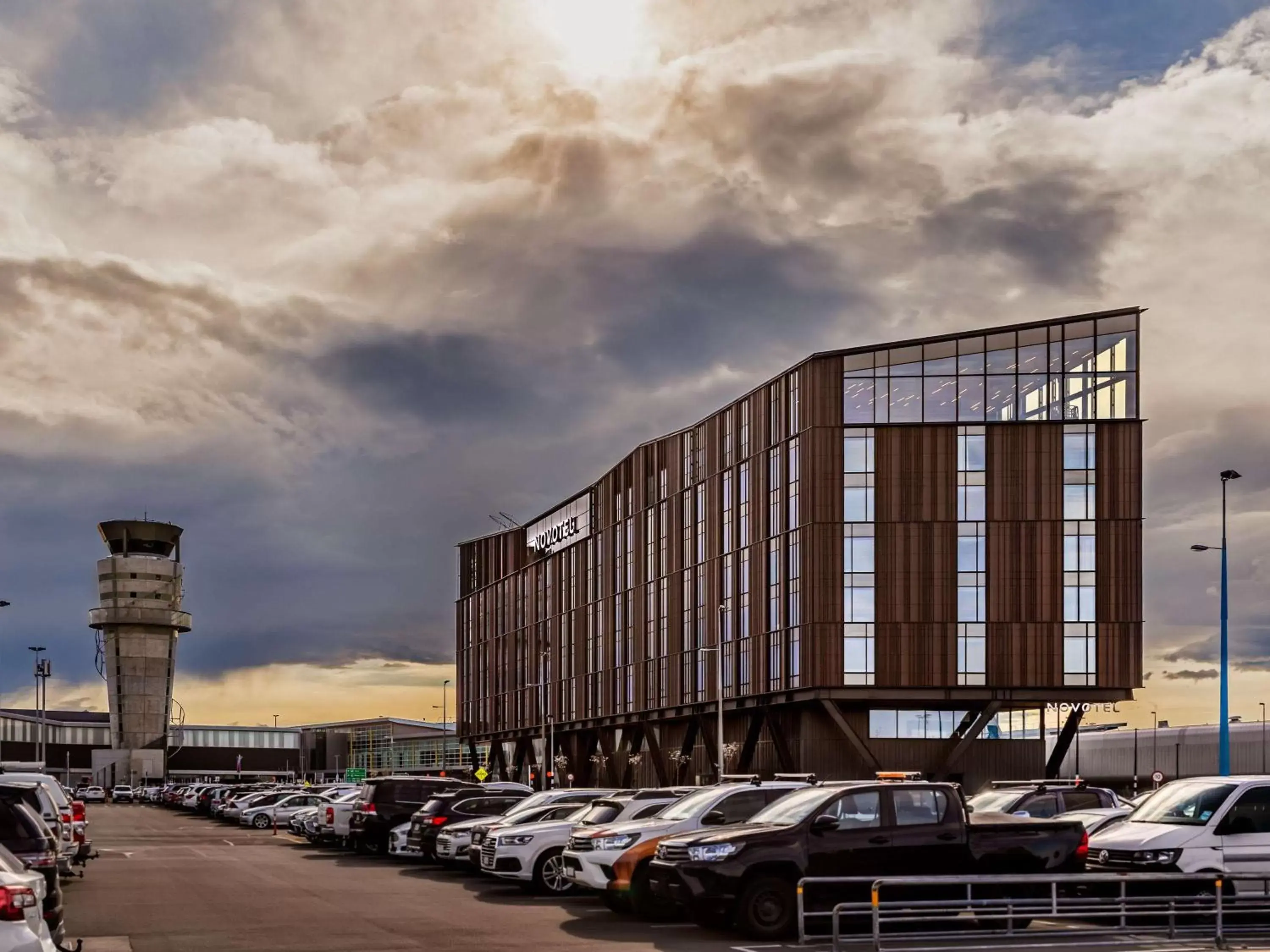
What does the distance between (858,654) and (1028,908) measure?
5905cm

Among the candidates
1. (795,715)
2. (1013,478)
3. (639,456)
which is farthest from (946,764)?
(639,456)

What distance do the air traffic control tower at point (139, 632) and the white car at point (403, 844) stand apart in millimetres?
156026

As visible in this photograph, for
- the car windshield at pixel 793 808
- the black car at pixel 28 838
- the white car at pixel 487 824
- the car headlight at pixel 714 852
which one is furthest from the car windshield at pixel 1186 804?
the black car at pixel 28 838

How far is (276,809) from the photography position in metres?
65.1

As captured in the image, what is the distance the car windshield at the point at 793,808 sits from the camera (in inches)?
817

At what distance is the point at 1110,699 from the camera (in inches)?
3093

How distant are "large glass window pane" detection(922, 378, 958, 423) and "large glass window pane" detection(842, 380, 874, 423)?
263cm

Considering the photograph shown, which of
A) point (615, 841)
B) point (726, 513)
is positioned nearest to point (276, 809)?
point (726, 513)

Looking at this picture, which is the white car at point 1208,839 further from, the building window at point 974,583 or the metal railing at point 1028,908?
the building window at point 974,583

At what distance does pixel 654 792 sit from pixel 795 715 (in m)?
55.0

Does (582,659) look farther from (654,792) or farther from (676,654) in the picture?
(654,792)

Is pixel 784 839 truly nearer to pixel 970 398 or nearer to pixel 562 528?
pixel 970 398

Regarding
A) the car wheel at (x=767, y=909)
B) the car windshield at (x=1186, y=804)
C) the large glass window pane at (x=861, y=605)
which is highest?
the large glass window pane at (x=861, y=605)

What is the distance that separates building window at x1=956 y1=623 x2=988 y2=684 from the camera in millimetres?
78125
